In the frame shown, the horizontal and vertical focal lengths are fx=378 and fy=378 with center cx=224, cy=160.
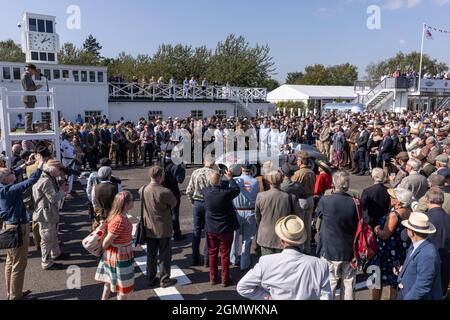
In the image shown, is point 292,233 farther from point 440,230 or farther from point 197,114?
point 197,114

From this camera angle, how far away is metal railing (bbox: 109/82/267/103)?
2591 centimetres

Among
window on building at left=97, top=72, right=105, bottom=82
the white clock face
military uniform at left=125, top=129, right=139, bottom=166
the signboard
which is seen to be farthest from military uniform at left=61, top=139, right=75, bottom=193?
the signboard

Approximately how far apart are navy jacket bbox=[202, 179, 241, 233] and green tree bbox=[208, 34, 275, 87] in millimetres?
39933

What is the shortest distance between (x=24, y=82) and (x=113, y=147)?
20.1ft

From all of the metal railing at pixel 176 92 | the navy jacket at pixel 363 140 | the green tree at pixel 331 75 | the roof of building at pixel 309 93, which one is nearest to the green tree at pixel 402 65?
→ the green tree at pixel 331 75

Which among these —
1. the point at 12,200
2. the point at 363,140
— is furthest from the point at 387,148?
the point at 12,200

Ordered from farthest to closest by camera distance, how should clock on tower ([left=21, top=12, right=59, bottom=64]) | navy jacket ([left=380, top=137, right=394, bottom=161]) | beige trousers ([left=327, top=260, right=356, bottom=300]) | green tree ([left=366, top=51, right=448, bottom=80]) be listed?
green tree ([left=366, top=51, right=448, bottom=80]) → clock on tower ([left=21, top=12, right=59, bottom=64]) → navy jacket ([left=380, top=137, right=394, bottom=161]) → beige trousers ([left=327, top=260, right=356, bottom=300])

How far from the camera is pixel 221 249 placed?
5.43 meters

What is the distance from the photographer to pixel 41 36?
82.0ft

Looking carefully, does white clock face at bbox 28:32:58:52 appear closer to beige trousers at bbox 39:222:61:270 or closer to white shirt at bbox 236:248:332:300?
beige trousers at bbox 39:222:61:270

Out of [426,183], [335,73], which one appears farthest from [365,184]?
[335,73]

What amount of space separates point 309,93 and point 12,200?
4011 cm

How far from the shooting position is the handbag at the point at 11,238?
4803 mm

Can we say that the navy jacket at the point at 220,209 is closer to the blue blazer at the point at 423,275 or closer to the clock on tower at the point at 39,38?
the blue blazer at the point at 423,275
